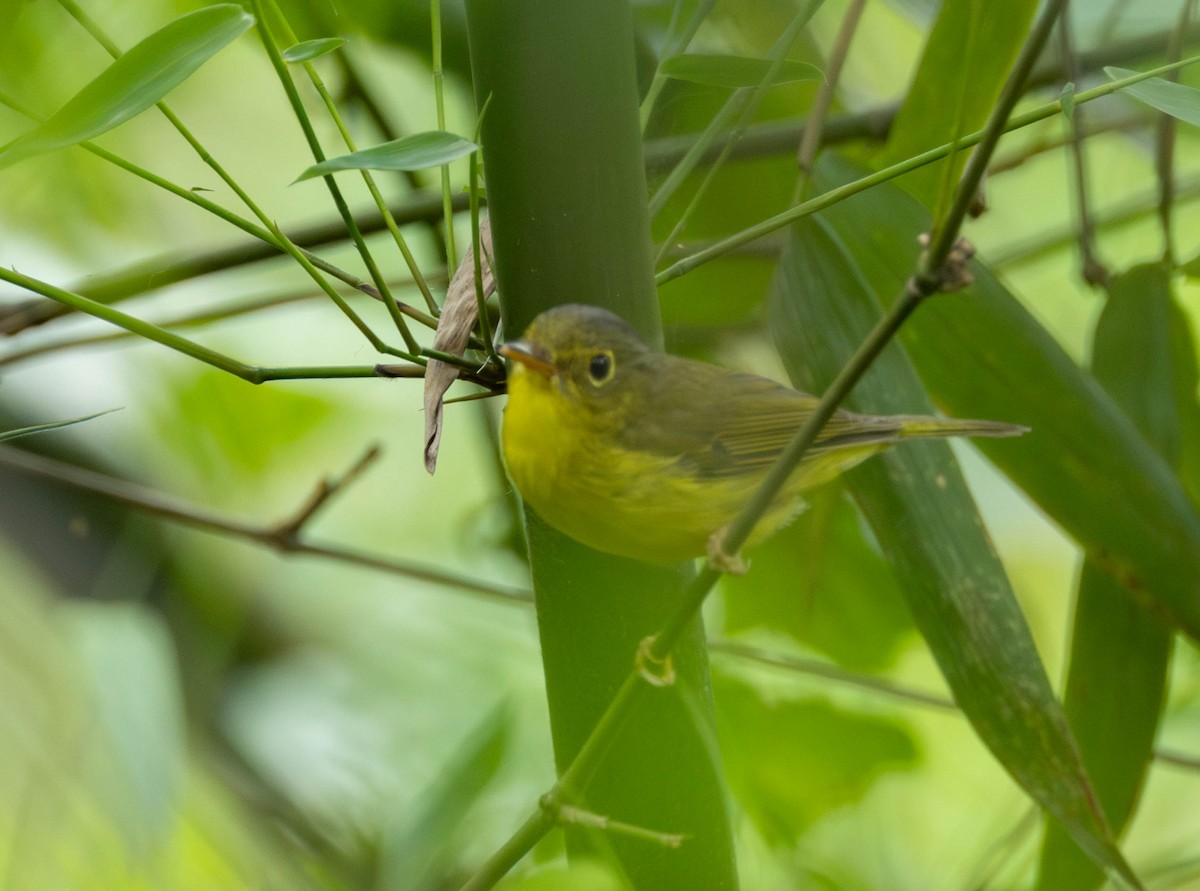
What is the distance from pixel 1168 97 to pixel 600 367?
645mm

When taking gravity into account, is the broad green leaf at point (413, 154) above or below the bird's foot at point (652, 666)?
above

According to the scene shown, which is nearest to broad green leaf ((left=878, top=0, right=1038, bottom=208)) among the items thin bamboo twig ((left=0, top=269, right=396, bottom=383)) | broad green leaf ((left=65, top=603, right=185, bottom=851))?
thin bamboo twig ((left=0, top=269, right=396, bottom=383))

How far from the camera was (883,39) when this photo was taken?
2982mm

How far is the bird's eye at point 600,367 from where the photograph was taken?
1.27 meters

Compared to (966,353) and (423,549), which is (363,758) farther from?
(966,353)

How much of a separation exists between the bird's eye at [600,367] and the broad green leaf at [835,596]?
908 millimetres

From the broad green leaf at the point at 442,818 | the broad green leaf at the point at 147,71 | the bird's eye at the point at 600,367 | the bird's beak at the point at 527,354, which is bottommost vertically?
the broad green leaf at the point at 442,818

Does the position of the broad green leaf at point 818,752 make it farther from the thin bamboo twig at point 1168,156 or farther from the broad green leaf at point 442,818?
the thin bamboo twig at point 1168,156

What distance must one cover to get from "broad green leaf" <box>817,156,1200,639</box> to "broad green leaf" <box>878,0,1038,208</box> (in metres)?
0.14

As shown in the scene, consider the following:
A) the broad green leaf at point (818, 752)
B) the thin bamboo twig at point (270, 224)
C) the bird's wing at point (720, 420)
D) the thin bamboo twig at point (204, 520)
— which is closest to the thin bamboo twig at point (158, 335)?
the thin bamboo twig at point (270, 224)

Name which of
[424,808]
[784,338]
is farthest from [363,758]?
[784,338]

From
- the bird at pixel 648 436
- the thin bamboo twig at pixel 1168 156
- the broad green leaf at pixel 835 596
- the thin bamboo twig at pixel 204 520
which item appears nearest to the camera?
the bird at pixel 648 436

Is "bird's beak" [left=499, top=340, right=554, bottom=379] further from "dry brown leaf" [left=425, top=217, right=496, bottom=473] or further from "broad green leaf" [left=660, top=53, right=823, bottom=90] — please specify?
"broad green leaf" [left=660, top=53, right=823, bottom=90]

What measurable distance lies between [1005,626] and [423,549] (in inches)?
78.3
